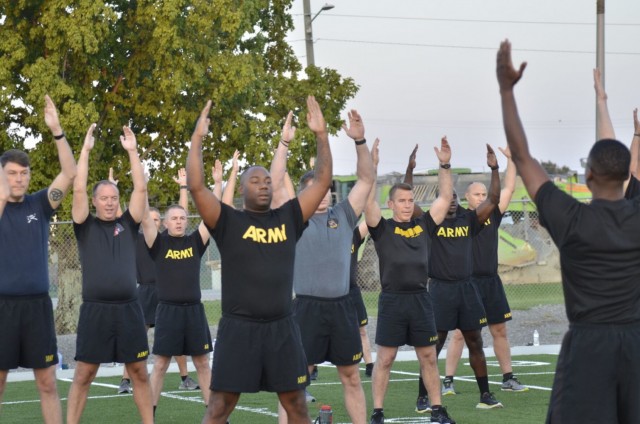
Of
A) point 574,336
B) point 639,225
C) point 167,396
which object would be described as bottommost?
point 167,396

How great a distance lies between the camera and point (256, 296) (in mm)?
7090

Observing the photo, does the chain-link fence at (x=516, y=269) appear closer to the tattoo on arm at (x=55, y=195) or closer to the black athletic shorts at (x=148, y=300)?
the black athletic shorts at (x=148, y=300)

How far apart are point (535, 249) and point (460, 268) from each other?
18.0m

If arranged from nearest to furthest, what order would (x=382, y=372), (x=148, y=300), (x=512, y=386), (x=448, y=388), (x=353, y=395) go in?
1. (x=353, y=395)
2. (x=382, y=372)
3. (x=448, y=388)
4. (x=512, y=386)
5. (x=148, y=300)

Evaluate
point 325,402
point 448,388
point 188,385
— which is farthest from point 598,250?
point 188,385

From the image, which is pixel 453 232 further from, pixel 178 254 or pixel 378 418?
pixel 178 254

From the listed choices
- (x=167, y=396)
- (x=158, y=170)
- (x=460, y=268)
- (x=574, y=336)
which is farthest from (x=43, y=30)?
(x=574, y=336)

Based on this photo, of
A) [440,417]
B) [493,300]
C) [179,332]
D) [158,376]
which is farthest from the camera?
[493,300]

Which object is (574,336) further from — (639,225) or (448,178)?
(448,178)

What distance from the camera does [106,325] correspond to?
9594 millimetres

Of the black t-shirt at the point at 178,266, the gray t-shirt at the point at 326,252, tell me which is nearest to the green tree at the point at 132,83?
the black t-shirt at the point at 178,266

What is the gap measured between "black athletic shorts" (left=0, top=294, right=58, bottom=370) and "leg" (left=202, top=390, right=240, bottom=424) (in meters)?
2.17

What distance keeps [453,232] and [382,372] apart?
6.43 ft

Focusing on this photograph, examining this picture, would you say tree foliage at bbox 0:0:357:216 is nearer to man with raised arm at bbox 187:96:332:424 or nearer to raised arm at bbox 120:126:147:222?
raised arm at bbox 120:126:147:222
